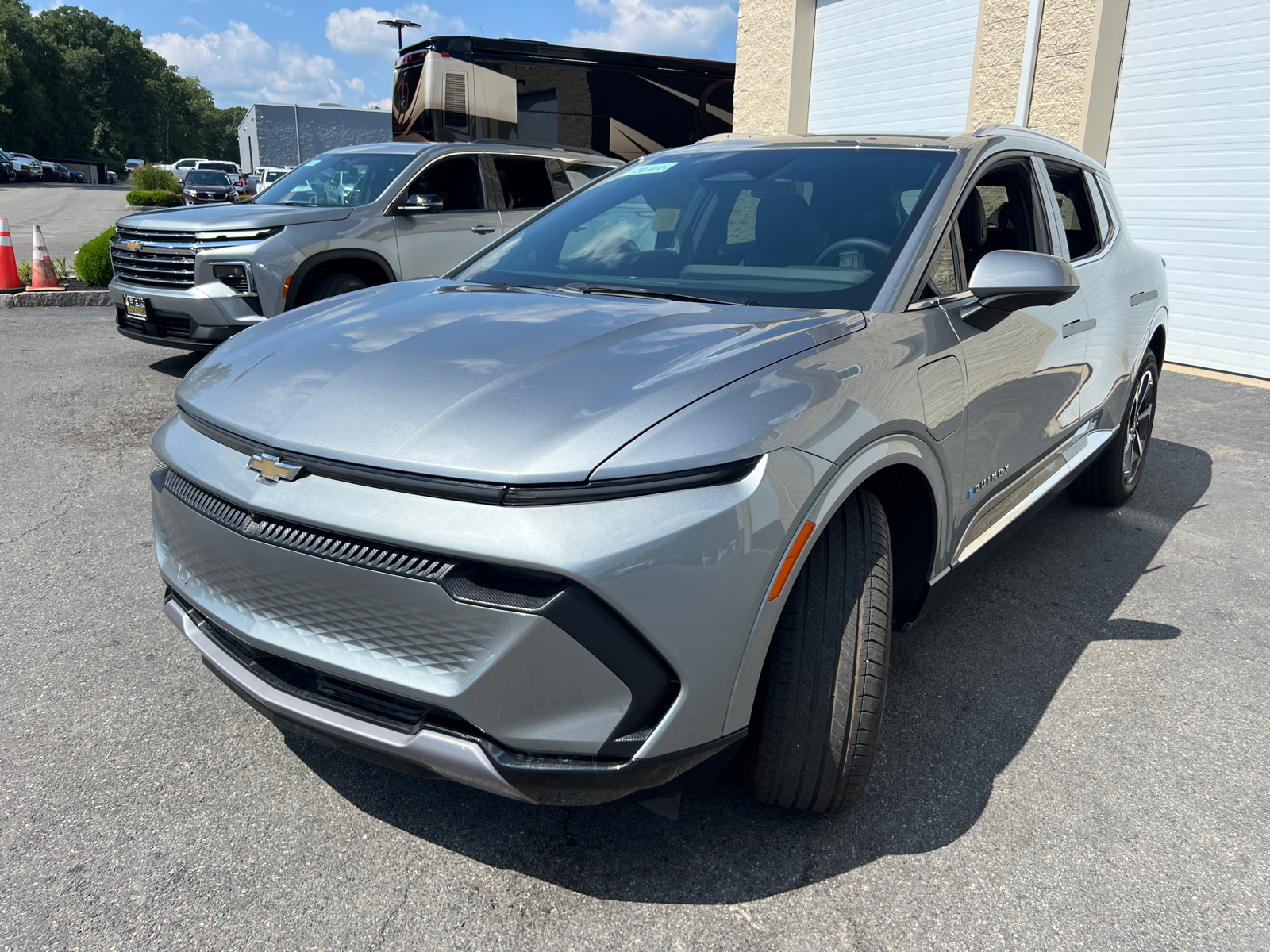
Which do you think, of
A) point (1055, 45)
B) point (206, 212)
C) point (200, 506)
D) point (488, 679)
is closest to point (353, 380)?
point (200, 506)

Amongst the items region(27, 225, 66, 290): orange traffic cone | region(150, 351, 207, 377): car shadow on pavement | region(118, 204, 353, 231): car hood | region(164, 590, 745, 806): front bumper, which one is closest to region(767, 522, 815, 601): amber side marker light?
region(164, 590, 745, 806): front bumper

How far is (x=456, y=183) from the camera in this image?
7551 mm

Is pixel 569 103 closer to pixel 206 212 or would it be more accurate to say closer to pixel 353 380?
pixel 206 212

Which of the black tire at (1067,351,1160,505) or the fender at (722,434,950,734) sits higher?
the fender at (722,434,950,734)

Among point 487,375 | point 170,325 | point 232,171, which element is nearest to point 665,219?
point 487,375

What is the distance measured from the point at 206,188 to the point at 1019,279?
1374 inches

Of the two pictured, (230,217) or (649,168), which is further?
(230,217)

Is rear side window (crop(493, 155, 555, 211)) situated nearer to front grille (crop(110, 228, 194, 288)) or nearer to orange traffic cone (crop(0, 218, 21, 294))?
front grille (crop(110, 228, 194, 288))

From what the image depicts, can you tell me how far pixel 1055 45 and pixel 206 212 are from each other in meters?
8.01

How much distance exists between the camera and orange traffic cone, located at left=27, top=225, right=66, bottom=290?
10.2m

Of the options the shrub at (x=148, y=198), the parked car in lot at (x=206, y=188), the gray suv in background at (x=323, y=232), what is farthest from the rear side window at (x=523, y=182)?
the parked car in lot at (x=206, y=188)

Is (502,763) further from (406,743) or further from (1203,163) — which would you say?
(1203,163)

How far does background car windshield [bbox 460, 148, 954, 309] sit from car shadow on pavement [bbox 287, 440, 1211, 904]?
3.25 ft

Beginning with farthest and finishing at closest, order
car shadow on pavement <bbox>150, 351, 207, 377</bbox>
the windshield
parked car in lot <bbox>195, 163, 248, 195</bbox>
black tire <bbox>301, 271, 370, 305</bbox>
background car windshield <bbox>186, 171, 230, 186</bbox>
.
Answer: parked car in lot <bbox>195, 163, 248, 195</bbox> → background car windshield <bbox>186, 171, 230, 186</bbox> → the windshield → car shadow on pavement <bbox>150, 351, 207, 377</bbox> → black tire <bbox>301, 271, 370, 305</bbox>
